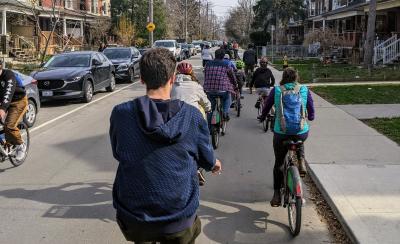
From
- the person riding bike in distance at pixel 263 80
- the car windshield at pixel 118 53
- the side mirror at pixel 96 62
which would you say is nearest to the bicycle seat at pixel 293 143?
the person riding bike in distance at pixel 263 80

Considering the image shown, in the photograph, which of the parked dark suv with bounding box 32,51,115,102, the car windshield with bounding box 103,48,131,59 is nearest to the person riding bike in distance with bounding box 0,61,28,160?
the parked dark suv with bounding box 32,51,115,102

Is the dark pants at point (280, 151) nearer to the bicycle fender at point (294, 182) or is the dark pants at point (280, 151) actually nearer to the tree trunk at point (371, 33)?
the bicycle fender at point (294, 182)

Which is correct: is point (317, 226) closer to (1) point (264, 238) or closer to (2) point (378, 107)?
(1) point (264, 238)

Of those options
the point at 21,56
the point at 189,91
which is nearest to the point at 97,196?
the point at 189,91

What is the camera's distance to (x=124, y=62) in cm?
2323

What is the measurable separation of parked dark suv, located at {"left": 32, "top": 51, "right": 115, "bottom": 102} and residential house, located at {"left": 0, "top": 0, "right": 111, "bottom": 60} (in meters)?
10.7

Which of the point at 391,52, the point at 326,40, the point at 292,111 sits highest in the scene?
the point at 326,40

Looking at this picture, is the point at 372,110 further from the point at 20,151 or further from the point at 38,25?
the point at 38,25

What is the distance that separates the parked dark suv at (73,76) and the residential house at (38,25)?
10.7 m

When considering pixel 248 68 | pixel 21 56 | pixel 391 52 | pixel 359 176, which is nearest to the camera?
pixel 359 176

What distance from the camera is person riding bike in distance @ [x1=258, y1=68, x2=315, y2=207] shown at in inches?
221

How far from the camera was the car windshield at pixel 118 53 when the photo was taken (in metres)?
24.2

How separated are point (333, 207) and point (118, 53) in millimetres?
19894

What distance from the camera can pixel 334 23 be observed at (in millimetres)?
53094
